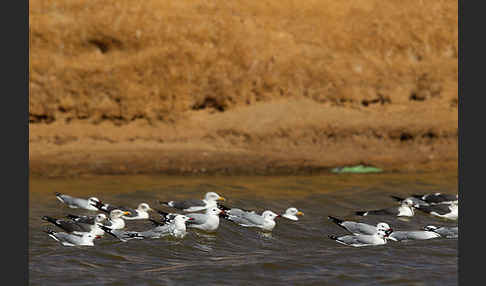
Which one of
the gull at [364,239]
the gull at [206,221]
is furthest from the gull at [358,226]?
the gull at [206,221]

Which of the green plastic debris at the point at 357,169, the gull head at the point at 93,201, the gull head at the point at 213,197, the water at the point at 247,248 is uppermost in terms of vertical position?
the green plastic debris at the point at 357,169

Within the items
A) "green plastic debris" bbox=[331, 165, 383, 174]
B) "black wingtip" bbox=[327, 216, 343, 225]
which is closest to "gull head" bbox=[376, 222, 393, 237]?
"black wingtip" bbox=[327, 216, 343, 225]

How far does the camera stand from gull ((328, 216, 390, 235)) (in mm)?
13258

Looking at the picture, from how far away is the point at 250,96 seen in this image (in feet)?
66.9

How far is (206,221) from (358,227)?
95.0 inches

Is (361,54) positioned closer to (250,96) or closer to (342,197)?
(250,96)

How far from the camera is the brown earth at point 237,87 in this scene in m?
19.4

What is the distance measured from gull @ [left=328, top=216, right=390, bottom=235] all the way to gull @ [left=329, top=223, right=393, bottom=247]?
0.44ft

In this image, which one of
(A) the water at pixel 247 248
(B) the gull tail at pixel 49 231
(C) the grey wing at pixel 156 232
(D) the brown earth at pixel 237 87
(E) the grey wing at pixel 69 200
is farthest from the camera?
(D) the brown earth at pixel 237 87

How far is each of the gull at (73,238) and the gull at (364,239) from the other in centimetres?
360

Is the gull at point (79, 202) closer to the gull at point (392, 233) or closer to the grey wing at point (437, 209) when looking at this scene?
Answer: the gull at point (392, 233)

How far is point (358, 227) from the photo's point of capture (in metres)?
13.5

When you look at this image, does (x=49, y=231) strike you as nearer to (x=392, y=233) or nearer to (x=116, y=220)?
(x=116, y=220)

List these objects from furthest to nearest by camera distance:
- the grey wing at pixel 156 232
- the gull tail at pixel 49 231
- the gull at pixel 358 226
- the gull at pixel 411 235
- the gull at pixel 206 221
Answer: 1. the gull at pixel 206 221
2. the gull at pixel 358 226
3. the gull at pixel 411 235
4. the grey wing at pixel 156 232
5. the gull tail at pixel 49 231
